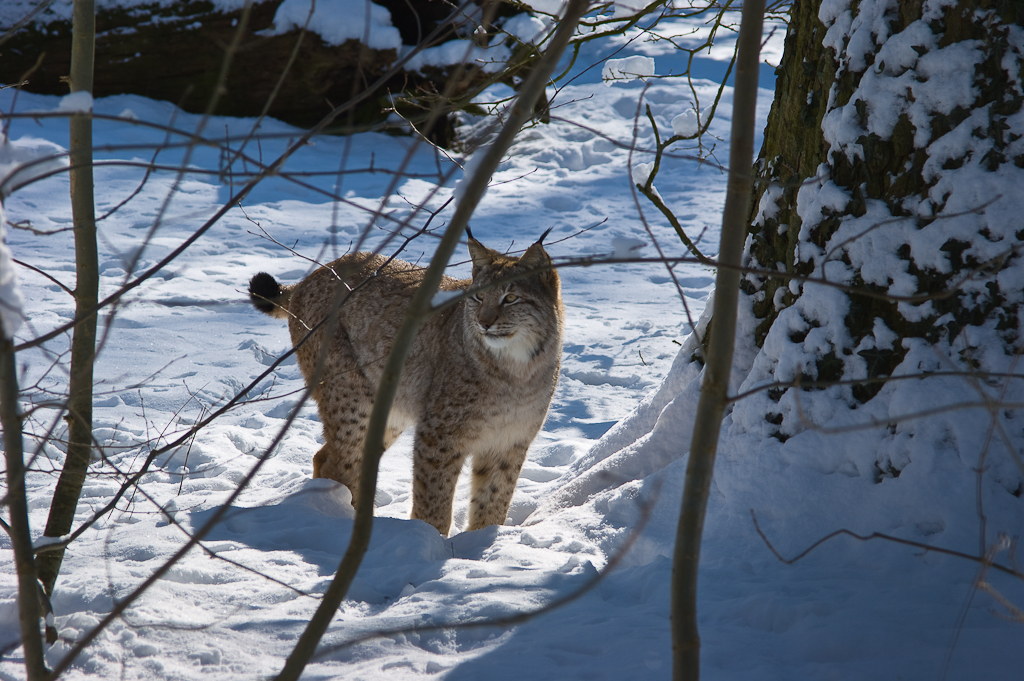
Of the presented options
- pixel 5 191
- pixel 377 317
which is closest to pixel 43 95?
pixel 377 317

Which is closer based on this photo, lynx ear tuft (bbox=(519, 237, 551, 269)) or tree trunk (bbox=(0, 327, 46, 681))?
tree trunk (bbox=(0, 327, 46, 681))

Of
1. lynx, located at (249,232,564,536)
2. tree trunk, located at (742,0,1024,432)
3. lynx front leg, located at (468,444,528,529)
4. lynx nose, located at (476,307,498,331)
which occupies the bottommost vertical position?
lynx front leg, located at (468,444,528,529)

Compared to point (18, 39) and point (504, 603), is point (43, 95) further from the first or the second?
point (504, 603)

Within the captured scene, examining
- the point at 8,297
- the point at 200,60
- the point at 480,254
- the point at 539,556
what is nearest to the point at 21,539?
the point at 8,297

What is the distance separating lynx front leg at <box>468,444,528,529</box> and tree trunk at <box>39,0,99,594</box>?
2.23 meters

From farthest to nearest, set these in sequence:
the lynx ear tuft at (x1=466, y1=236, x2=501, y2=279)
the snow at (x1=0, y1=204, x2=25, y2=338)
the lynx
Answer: the lynx
the lynx ear tuft at (x1=466, y1=236, x2=501, y2=279)
the snow at (x1=0, y1=204, x2=25, y2=338)

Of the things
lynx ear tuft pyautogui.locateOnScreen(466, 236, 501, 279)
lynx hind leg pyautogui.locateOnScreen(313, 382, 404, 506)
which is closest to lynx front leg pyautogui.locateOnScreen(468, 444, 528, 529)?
lynx hind leg pyautogui.locateOnScreen(313, 382, 404, 506)

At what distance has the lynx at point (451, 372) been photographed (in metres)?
3.93

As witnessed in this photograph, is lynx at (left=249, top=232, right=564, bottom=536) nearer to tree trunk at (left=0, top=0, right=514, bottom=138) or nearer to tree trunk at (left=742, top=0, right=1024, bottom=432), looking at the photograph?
tree trunk at (left=742, top=0, right=1024, bottom=432)

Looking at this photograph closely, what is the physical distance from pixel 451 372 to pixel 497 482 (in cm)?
67

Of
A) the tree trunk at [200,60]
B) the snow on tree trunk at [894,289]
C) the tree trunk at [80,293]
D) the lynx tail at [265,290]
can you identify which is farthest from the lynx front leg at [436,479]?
the tree trunk at [200,60]

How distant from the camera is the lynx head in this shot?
3.84 metres

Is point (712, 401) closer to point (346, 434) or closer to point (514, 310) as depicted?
point (514, 310)

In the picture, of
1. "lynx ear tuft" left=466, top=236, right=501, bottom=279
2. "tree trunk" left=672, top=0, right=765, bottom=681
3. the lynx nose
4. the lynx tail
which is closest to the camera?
"tree trunk" left=672, top=0, right=765, bottom=681
